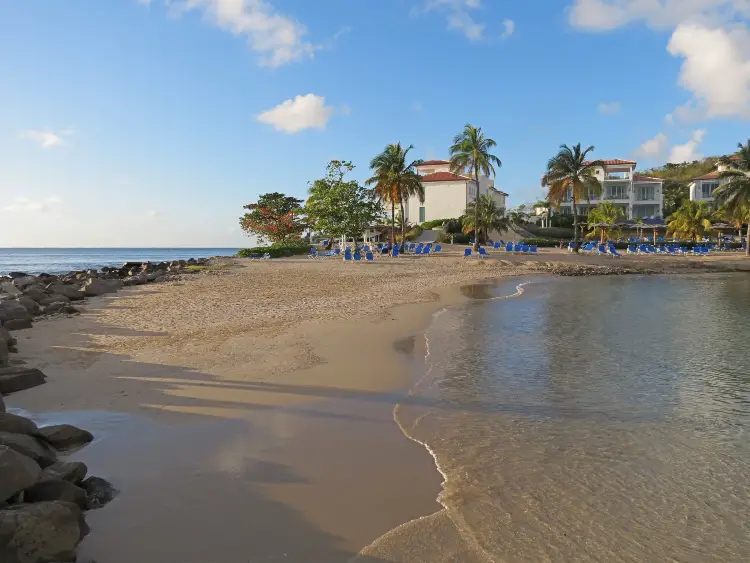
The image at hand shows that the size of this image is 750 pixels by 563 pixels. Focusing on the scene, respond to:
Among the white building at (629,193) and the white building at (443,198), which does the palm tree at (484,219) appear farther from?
the white building at (629,193)

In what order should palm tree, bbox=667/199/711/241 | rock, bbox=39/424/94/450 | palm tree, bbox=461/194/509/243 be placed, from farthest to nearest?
palm tree, bbox=667/199/711/241, palm tree, bbox=461/194/509/243, rock, bbox=39/424/94/450

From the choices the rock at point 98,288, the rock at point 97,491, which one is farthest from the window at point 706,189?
the rock at point 97,491

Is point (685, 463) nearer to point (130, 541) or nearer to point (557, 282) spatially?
point (130, 541)

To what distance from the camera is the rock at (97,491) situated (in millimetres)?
3918

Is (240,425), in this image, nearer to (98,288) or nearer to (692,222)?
(98,288)

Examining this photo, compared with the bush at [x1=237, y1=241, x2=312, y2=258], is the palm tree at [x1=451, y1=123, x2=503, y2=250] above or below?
above

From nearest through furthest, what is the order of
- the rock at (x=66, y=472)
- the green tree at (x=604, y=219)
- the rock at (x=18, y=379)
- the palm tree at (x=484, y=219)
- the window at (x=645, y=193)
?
the rock at (x=66, y=472) → the rock at (x=18, y=379) → the palm tree at (x=484, y=219) → the green tree at (x=604, y=219) → the window at (x=645, y=193)

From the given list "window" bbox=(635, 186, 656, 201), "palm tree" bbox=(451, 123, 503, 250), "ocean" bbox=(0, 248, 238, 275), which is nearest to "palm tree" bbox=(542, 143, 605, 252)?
"palm tree" bbox=(451, 123, 503, 250)

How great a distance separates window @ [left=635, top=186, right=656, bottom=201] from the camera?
7169 cm

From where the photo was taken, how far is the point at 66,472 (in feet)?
13.0

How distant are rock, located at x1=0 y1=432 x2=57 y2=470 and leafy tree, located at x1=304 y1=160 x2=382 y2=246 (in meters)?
35.8

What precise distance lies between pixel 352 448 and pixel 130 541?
6.92ft

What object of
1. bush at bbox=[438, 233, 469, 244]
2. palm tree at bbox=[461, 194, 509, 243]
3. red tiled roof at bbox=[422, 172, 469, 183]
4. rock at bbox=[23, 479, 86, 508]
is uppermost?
red tiled roof at bbox=[422, 172, 469, 183]

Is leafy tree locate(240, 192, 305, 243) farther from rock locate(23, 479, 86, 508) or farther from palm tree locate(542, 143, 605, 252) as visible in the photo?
rock locate(23, 479, 86, 508)
